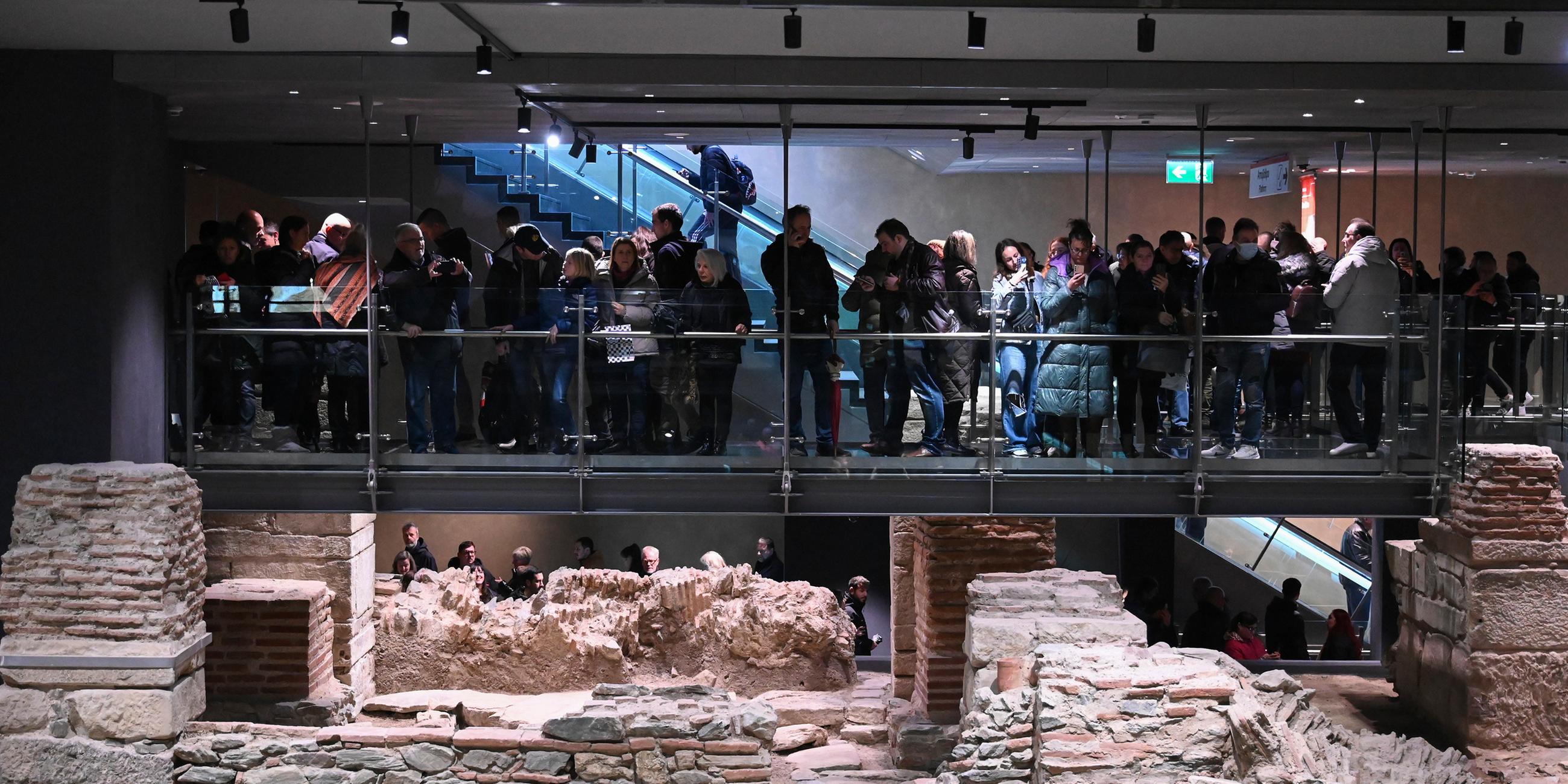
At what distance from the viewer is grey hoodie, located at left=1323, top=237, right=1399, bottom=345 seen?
30.5 feet

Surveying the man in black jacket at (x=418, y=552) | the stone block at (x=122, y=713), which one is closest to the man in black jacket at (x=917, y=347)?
the stone block at (x=122, y=713)

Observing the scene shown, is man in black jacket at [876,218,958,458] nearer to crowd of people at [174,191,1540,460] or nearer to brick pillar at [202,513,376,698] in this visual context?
crowd of people at [174,191,1540,460]

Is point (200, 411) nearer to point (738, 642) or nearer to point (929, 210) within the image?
point (738, 642)

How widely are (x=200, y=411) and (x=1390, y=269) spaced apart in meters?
7.60

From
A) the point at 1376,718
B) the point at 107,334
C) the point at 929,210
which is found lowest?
the point at 1376,718

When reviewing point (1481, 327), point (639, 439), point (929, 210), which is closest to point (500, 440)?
point (639, 439)

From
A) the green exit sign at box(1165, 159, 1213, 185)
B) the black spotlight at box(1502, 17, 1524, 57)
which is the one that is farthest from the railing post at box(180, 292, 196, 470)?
the black spotlight at box(1502, 17, 1524, 57)

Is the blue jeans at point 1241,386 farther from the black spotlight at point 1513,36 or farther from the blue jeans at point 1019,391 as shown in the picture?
the black spotlight at point 1513,36

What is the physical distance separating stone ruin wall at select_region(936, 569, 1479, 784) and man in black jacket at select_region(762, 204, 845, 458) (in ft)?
5.37

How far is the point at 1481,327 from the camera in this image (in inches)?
394

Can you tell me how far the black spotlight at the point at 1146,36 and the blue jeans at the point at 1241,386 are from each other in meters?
2.01

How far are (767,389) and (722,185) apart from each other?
5043 mm

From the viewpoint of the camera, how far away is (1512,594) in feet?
33.8

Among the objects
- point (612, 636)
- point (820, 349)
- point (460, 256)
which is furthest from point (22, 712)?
point (820, 349)
